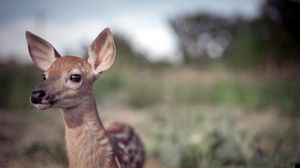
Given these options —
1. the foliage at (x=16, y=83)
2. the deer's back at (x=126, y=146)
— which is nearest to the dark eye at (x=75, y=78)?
the deer's back at (x=126, y=146)

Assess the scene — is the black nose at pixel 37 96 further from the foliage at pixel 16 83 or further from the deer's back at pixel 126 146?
the foliage at pixel 16 83

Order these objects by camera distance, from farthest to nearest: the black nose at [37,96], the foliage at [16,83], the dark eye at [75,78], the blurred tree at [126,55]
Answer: the blurred tree at [126,55] < the foliage at [16,83] < the dark eye at [75,78] < the black nose at [37,96]

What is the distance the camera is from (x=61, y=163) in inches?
188

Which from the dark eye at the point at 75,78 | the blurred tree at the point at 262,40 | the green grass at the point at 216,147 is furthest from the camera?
the blurred tree at the point at 262,40

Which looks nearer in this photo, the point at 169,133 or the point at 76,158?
the point at 76,158

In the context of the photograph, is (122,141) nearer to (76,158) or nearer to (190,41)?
(76,158)

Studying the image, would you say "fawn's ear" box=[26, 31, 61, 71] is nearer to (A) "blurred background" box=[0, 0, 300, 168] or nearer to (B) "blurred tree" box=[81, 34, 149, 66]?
(A) "blurred background" box=[0, 0, 300, 168]

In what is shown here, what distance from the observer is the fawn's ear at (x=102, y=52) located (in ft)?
10.1

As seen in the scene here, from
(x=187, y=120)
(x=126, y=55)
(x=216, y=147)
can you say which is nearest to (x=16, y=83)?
(x=187, y=120)

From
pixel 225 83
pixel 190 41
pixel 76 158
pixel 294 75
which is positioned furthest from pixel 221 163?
pixel 190 41

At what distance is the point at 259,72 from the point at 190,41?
8170 mm

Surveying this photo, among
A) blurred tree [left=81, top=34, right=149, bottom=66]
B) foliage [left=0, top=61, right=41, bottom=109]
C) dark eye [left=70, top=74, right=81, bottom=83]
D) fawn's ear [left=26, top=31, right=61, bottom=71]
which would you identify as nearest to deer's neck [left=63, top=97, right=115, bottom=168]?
dark eye [left=70, top=74, right=81, bottom=83]

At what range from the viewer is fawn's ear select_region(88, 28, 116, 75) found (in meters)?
3.08

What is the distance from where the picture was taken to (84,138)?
297 cm
